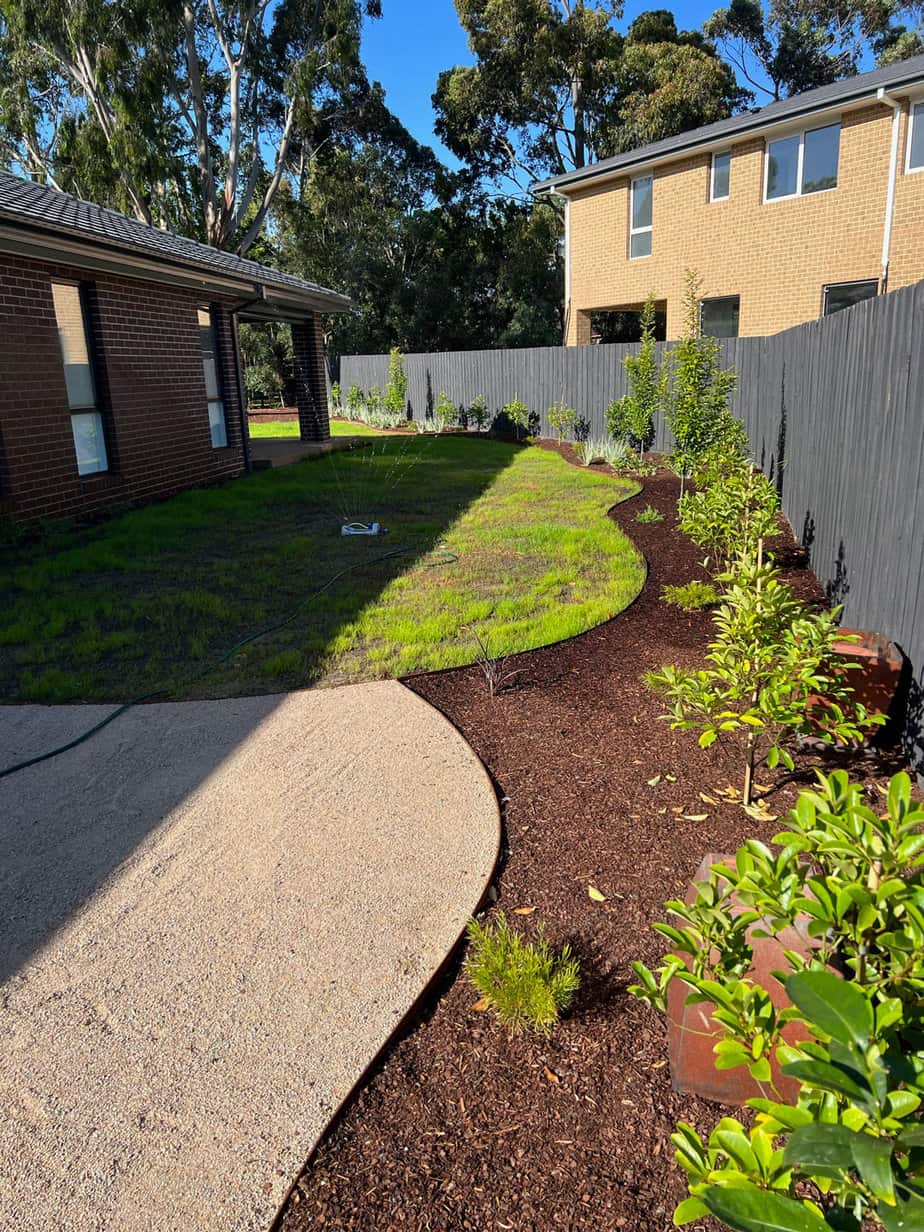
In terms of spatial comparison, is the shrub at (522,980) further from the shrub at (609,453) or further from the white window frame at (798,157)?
the white window frame at (798,157)

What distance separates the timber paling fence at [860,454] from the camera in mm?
3605

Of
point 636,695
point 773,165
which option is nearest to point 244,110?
point 773,165

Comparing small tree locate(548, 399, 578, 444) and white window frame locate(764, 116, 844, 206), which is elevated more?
white window frame locate(764, 116, 844, 206)

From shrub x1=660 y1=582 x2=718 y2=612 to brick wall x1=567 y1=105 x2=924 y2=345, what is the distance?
11.7 m

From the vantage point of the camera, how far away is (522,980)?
2363 mm

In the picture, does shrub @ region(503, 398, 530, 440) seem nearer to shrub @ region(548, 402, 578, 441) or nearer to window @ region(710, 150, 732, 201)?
shrub @ region(548, 402, 578, 441)

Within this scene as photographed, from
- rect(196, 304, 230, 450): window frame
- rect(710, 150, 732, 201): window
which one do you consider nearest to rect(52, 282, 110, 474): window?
rect(196, 304, 230, 450): window frame

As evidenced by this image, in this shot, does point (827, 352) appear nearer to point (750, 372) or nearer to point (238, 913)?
point (238, 913)

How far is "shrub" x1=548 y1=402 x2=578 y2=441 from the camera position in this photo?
53.9 feet

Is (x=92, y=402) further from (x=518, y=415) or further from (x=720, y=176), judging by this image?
(x=720, y=176)

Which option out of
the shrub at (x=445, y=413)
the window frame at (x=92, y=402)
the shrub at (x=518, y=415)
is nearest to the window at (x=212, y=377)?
the window frame at (x=92, y=402)

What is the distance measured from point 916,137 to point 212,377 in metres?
12.6

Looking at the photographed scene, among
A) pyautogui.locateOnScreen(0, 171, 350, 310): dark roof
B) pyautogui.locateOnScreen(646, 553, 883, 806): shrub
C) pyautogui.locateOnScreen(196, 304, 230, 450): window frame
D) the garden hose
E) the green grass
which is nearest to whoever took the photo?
pyautogui.locateOnScreen(646, 553, 883, 806): shrub

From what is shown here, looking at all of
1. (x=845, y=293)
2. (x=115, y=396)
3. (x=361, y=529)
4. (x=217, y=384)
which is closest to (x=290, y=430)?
(x=217, y=384)
